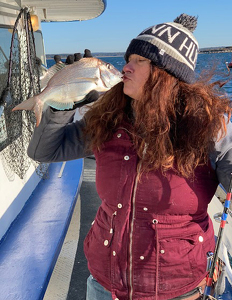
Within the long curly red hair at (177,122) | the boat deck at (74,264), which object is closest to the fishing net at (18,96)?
the boat deck at (74,264)

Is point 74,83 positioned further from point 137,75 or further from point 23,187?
point 23,187

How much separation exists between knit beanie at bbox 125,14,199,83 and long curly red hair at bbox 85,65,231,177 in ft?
0.16

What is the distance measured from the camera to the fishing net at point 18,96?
3.67 m

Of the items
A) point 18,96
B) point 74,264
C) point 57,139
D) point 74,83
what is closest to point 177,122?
point 74,83

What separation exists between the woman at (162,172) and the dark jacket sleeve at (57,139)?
1 centimetres

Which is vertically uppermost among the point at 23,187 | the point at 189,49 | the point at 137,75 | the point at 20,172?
the point at 189,49

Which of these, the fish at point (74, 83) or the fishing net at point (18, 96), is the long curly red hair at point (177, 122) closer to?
the fish at point (74, 83)

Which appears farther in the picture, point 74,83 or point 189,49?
point 189,49

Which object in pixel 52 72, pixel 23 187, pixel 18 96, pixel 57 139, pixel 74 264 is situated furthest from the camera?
pixel 23 187

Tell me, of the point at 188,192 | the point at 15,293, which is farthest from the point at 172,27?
the point at 15,293

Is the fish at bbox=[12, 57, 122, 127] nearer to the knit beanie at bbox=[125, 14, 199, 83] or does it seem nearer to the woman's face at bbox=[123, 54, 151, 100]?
the woman's face at bbox=[123, 54, 151, 100]

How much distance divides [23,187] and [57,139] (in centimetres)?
267

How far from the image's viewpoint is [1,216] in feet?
11.6

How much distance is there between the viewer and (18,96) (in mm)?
3895
